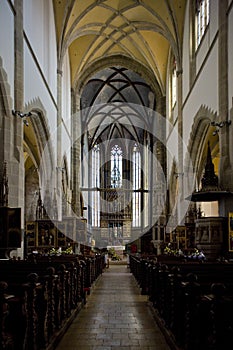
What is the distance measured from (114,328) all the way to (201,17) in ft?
48.0

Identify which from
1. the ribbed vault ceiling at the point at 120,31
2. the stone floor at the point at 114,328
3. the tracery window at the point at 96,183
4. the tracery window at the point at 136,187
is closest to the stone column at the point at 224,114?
the stone floor at the point at 114,328

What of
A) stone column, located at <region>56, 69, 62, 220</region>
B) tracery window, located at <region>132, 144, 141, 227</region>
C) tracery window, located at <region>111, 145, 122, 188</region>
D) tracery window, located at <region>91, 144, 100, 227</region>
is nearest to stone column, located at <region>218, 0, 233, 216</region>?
stone column, located at <region>56, 69, 62, 220</region>

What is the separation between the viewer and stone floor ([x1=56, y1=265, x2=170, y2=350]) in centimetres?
645

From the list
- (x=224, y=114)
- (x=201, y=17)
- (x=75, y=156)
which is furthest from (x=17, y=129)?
(x=75, y=156)

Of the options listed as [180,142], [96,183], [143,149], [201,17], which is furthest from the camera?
[96,183]

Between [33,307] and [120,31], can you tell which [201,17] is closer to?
[120,31]

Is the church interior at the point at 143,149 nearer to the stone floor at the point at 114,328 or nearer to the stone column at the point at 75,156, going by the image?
the stone column at the point at 75,156

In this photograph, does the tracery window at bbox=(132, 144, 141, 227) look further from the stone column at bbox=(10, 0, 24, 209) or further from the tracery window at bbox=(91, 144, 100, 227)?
the stone column at bbox=(10, 0, 24, 209)

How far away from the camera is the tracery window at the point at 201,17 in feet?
58.1

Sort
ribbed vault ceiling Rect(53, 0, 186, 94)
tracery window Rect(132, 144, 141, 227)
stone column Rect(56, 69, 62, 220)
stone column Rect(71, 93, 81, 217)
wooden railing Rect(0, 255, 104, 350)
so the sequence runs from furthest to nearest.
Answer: tracery window Rect(132, 144, 141, 227) → stone column Rect(71, 93, 81, 217) → stone column Rect(56, 69, 62, 220) → ribbed vault ceiling Rect(53, 0, 186, 94) → wooden railing Rect(0, 255, 104, 350)

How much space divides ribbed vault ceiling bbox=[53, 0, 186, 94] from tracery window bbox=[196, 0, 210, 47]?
2302mm

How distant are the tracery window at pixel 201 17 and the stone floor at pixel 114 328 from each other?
11364 mm

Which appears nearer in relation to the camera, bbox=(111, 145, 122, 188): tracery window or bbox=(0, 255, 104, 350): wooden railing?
bbox=(0, 255, 104, 350): wooden railing

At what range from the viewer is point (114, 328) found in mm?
7672
